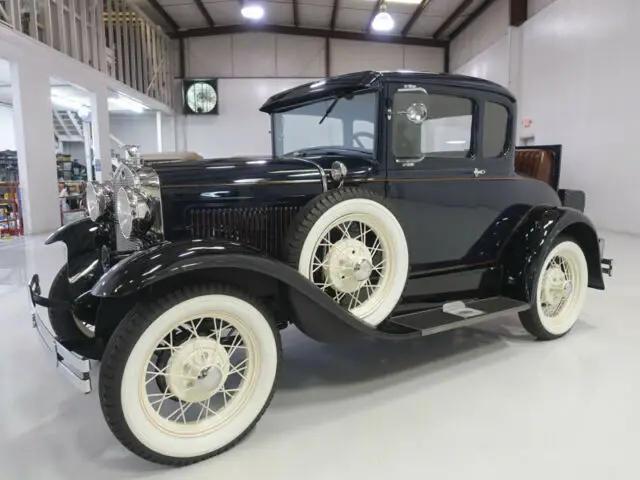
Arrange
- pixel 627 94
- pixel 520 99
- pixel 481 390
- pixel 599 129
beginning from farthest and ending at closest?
pixel 520 99 < pixel 599 129 < pixel 627 94 < pixel 481 390

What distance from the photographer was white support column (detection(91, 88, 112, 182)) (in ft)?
36.8

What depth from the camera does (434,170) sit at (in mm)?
2703

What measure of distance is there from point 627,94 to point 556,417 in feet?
24.6

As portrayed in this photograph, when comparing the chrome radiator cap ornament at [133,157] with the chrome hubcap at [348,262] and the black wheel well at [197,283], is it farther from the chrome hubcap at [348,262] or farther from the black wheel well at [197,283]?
the chrome hubcap at [348,262]

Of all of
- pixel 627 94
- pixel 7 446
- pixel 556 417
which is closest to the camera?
pixel 7 446

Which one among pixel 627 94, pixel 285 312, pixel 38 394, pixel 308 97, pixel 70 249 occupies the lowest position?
pixel 38 394

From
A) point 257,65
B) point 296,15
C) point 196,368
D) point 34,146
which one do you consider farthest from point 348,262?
point 257,65

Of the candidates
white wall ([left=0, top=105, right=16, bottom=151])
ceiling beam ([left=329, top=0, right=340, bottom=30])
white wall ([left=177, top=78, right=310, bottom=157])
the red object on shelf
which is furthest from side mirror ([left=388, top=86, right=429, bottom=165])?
white wall ([left=0, top=105, right=16, bottom=151])

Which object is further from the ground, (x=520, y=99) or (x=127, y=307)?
(x=520, y=99)

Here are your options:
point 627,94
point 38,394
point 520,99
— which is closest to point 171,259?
point 38,394

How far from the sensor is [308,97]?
2920 millimetres

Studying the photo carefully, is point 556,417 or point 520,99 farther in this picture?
point 520,99

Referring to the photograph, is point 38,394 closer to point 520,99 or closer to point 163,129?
point 520,99

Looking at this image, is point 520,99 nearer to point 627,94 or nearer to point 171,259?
point 627,94
